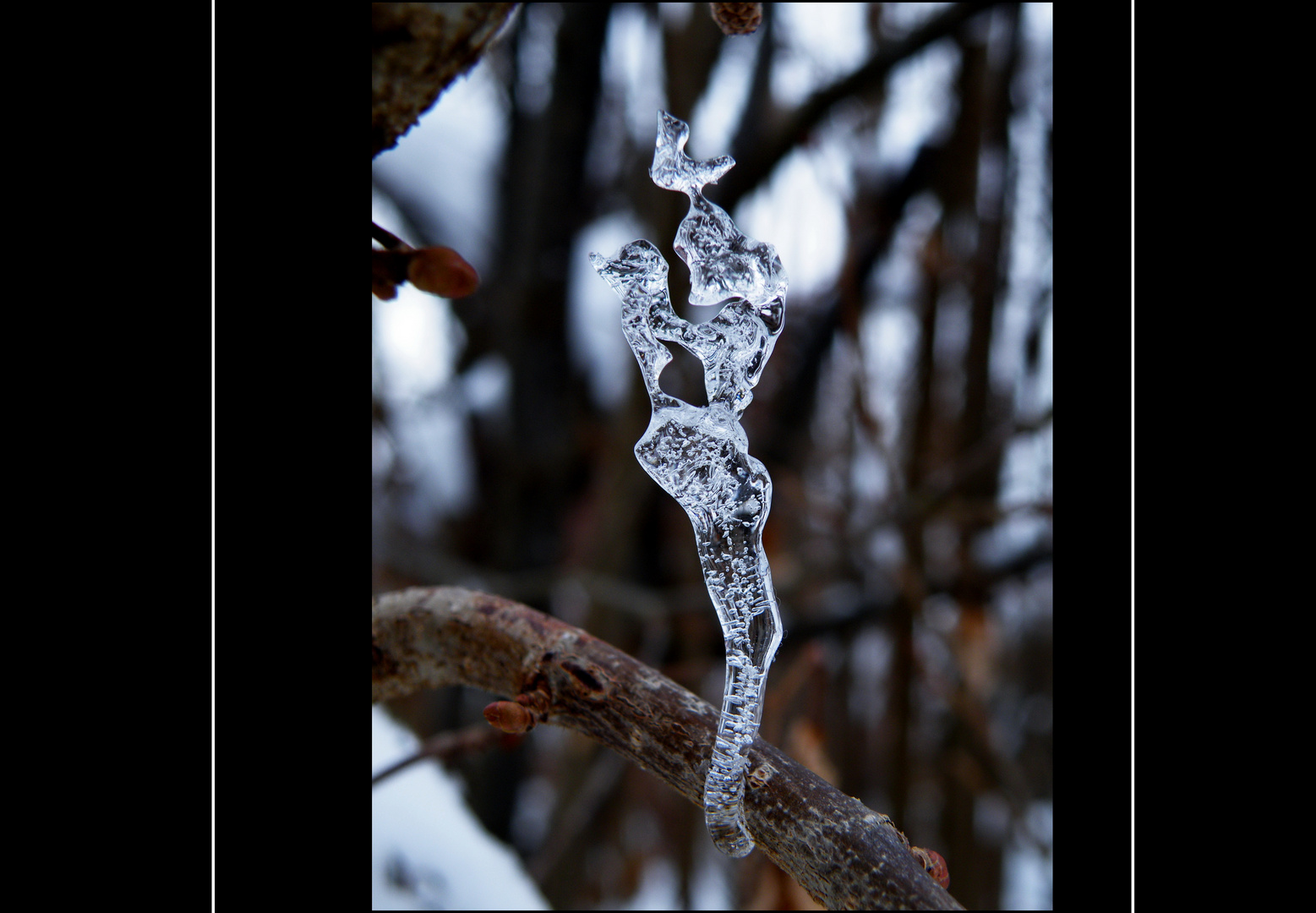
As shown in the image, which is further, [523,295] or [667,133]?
[523,295]

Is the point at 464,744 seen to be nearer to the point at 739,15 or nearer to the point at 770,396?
the point at 739,15

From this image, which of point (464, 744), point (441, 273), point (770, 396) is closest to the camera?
point (441, 273)

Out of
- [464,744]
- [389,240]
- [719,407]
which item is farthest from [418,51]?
[464,744]

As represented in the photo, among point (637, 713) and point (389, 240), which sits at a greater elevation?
point (389, 240)

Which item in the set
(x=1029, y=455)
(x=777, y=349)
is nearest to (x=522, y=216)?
(x=777, y=349)

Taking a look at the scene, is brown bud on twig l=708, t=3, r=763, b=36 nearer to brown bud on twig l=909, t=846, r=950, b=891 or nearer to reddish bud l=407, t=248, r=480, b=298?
reddish bud l=407, t=248, r=480, b=298

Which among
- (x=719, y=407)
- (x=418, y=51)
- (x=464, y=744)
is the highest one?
(x=418, y=51)

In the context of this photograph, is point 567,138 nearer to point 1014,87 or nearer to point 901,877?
point 1014,87
